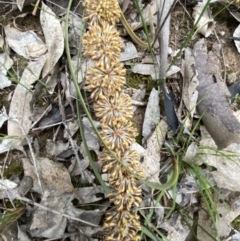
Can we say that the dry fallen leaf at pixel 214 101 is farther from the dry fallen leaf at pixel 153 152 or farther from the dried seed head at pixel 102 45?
the dried seed head at pixel 102 45

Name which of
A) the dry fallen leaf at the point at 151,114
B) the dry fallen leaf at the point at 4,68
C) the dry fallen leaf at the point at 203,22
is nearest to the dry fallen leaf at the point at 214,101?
the dry fallen leaf at the point at 203,22

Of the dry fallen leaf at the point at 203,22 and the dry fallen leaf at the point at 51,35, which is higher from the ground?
the dry fallen leaf at the point at 203,22

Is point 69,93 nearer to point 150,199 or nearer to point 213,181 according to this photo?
point 150,199

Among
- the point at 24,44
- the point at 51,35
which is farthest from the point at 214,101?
Result: the point at 24,44

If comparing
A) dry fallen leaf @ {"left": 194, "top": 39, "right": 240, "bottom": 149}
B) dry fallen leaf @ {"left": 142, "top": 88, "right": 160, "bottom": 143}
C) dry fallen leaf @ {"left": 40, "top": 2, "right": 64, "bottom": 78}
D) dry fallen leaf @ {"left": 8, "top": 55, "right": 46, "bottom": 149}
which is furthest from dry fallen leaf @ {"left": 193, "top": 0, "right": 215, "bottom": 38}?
dry fallen leaf @ {"left": 8, "top": 55, "right": 46, "bottom": 149}

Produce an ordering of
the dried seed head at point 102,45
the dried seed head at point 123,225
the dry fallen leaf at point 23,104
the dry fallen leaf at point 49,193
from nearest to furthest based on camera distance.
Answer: the dried seed head at point 102,45, the dried seed head at point 123,225, the dry fallen leaf at point 49,193, the dry fallen leaf at point 23,104

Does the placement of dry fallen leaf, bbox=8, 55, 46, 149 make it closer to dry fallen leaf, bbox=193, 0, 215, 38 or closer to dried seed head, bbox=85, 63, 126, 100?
dried seed head, bbox=85, 63, 126, 100

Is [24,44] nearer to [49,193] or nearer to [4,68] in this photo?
[4,68]

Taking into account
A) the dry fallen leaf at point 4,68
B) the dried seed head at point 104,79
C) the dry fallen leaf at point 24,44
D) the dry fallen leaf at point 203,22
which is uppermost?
the dry fallen leaf at point 203,22
